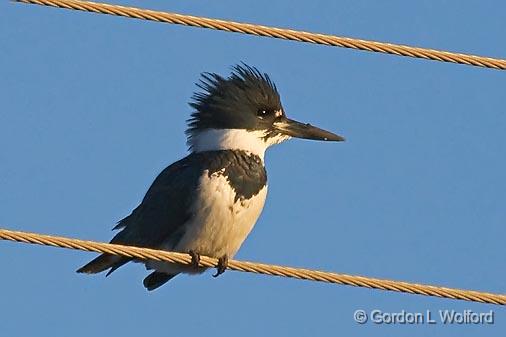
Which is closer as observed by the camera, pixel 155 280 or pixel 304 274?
pixel 304 274

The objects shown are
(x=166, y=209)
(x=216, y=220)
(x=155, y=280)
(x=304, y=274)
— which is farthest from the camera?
(x=155, y=280)

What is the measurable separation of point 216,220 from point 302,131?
959 mm

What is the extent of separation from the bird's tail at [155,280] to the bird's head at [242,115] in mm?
670

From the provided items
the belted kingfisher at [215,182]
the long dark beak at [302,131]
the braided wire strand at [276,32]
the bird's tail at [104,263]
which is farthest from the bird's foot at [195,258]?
the braided wire strand at [276,32]

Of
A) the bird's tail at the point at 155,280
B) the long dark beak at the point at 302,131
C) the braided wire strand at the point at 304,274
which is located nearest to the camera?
the braided wire strand at the point at 304,274

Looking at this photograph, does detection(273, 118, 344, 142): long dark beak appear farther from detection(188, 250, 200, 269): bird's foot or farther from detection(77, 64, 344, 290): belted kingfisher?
detection(188, 250, 200, 269): bird's foot

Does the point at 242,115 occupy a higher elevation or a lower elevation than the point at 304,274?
higher

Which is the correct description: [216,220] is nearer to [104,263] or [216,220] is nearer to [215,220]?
[215,220]

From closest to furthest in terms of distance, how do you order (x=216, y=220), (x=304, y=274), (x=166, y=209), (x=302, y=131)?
1. (x=304, y=274)
2. (x=216, y=220)
3. (x=166, y=209)
4. (x=302, y=131)

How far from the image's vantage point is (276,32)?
5473mm

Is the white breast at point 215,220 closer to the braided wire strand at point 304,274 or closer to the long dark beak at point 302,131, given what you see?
the long dark beak at point 302,131

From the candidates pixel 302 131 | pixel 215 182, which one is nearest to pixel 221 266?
pixel 215 182

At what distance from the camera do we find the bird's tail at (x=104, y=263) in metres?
7.30

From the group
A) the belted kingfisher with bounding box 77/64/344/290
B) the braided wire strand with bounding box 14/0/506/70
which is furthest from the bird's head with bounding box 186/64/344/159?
the braided wire strand with bounding box 14/0/506/70
